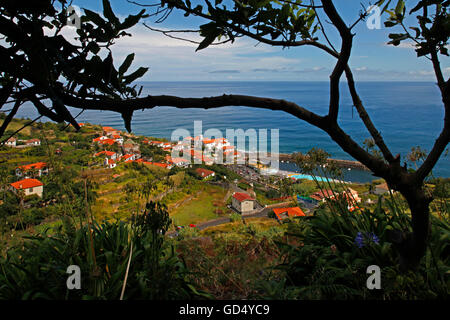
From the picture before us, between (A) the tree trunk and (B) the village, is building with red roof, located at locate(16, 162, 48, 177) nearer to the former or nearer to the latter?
(A) the tree trunk

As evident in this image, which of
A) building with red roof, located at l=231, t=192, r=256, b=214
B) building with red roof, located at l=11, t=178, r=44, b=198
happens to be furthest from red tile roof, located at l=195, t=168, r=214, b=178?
building with red roof, located at l=11, t=178, r=44, b=198

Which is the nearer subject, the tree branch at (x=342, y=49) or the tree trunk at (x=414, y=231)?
the tree branch at (x=342, y=49)

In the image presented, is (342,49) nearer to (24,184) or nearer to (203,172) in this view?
(24,184)

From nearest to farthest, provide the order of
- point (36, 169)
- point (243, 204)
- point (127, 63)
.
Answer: point (127, 63) < point (36, 169) < point (243, 204)

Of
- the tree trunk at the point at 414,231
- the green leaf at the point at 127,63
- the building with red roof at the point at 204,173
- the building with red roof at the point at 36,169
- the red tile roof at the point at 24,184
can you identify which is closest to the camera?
the green leaf at the point at 127,63

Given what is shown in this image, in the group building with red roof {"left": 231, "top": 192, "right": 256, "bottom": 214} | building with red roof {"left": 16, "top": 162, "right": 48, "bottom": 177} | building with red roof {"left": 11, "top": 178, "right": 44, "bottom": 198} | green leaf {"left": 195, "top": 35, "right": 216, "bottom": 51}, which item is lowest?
building with red roof {"left": 231, "top": 192, "right": 256, "bottom": 214}

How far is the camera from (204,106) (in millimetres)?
1035

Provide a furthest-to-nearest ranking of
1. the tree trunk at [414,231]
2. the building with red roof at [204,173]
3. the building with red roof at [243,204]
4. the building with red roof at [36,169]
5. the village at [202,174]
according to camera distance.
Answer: the building with red roof at [204,173], the building with red roof at [243,204], the village at [202,174], the building with red roof at [36,169], the tree trunk at [414,231]

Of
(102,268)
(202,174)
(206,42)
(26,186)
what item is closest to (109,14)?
(206,42)

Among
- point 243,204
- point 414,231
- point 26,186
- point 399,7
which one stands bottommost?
point 243,204

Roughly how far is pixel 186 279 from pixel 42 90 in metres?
1.30

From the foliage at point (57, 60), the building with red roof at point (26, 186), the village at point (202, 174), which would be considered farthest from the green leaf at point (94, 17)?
the village at point (202, 174)

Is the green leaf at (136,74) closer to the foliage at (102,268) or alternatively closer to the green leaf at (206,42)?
the green leaf at (206,42)
